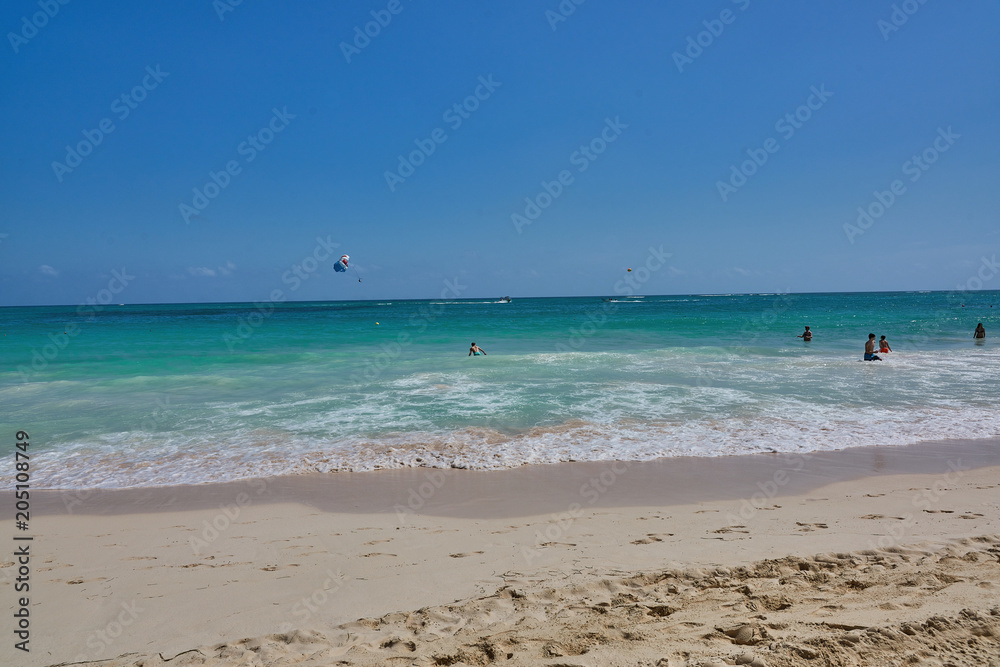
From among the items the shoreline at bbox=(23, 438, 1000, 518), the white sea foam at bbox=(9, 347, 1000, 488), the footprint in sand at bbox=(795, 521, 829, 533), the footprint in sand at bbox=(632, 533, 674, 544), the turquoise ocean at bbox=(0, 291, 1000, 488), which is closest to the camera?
the footprint in sand at bbox=(632, 533, 674, 544)

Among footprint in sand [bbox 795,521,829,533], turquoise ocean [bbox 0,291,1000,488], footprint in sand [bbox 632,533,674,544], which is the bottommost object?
turquoise ocean [bbox 0,291,1000,488]

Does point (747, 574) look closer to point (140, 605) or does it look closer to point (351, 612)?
point (351, 612)

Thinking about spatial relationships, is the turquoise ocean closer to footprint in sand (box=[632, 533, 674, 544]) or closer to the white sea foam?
the white sea foam

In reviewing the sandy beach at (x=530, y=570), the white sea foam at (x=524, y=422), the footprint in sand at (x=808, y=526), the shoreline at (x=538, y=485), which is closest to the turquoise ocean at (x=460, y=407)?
the white sea foam at (x=524, y=422)

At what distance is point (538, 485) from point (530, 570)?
2.64 meters

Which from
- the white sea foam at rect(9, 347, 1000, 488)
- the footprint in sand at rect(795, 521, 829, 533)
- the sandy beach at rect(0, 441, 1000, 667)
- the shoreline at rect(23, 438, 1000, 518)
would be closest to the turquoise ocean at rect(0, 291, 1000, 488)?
the white sea foam at rect(9, 347, 1000, 488)

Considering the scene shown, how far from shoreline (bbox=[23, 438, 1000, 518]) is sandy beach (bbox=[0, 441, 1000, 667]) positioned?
45 millimetres

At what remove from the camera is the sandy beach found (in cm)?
339

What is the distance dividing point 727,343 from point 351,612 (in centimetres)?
2734

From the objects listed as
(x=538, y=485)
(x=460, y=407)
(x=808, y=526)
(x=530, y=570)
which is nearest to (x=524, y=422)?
(x=460, y=407)

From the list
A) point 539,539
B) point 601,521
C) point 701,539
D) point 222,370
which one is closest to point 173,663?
point 539,539

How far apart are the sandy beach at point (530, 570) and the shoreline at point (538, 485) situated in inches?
1.8

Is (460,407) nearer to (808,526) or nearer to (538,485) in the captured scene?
(538,485)

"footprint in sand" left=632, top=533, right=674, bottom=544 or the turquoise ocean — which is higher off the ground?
"footprint in sand" left=632, top=533, right=674, bottom=544
